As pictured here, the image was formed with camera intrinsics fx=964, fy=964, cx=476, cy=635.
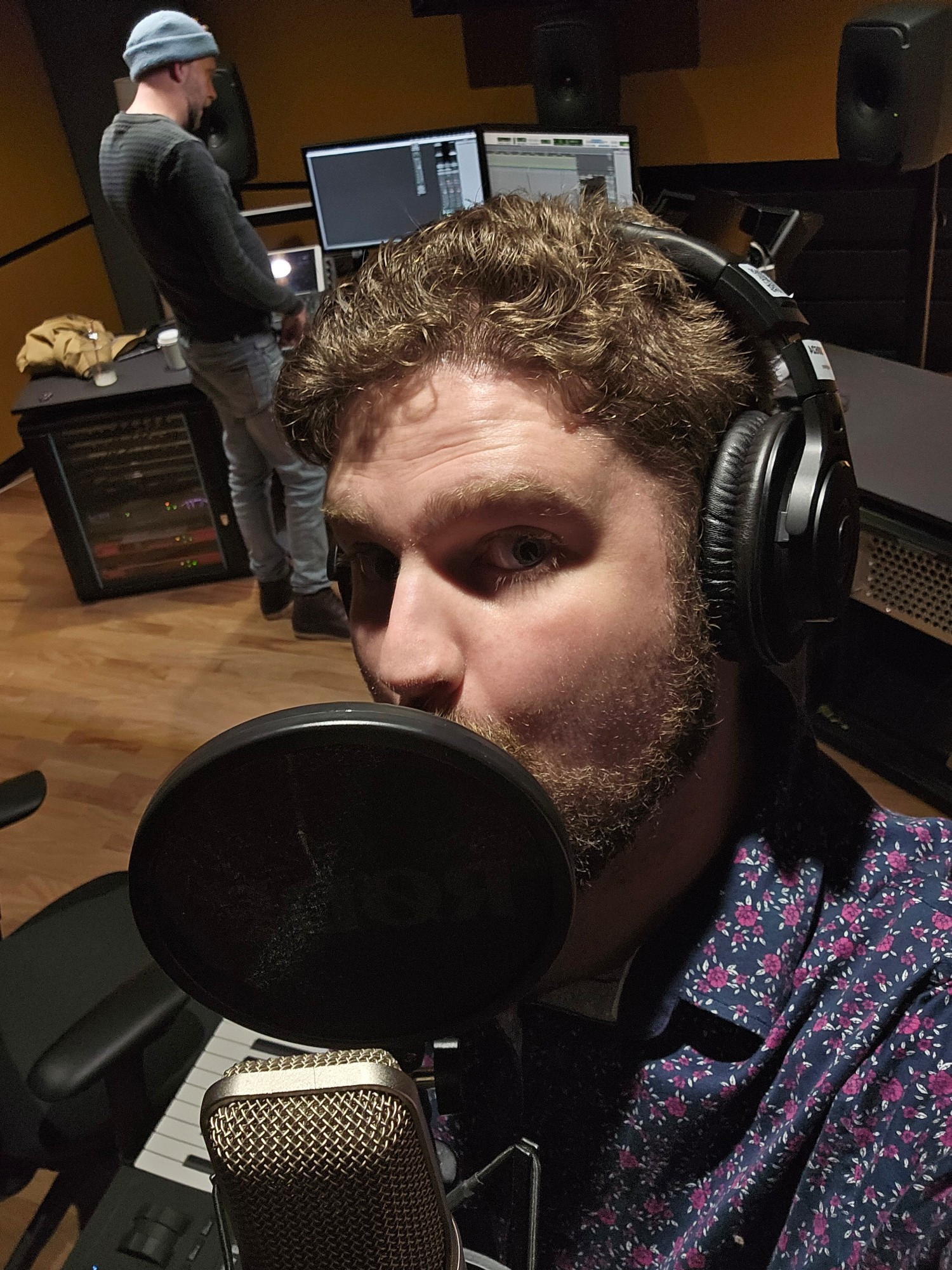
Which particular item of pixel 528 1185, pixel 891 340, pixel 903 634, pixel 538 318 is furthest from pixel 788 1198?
pixel 891 340

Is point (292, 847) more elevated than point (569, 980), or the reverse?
point (292, 847)

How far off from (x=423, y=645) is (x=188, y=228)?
203cm

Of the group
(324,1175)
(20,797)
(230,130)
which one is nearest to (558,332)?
(324,1175)

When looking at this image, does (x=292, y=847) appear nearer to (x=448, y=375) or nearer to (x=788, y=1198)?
(x=448, y=375)

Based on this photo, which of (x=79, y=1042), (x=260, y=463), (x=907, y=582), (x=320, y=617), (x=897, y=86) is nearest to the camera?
(x=79, y=1042)

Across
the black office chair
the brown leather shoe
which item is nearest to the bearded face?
the black office chair

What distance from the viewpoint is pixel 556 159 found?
298 cm

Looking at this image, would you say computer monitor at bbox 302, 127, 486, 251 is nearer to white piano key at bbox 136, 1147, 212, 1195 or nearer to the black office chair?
the black office chair

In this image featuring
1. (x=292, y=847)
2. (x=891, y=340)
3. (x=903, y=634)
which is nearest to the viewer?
(x=292, y=847)

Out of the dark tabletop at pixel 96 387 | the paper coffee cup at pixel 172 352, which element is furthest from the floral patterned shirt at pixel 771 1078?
the paper coffee cup at pixel 172 352

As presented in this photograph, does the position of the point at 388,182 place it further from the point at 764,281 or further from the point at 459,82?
the point at 764,281

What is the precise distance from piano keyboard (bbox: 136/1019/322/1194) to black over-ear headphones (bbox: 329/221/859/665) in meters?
0.58

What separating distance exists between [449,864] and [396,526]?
11.5 inches

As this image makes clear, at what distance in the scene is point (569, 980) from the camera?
0.83 m
